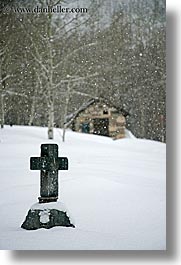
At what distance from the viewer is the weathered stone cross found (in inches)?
87.6

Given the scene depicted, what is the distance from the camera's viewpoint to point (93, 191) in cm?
242

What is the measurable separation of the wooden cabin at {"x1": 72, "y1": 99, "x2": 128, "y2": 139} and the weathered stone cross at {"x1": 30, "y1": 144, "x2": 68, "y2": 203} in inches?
14.0

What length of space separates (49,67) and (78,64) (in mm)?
176

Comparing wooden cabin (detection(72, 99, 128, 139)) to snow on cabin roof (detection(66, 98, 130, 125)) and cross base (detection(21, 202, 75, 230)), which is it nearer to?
snow on cabin roof (detection(66, 98, 130, 125))

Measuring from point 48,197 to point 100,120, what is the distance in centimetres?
60

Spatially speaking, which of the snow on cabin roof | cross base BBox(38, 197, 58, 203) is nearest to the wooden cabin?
the snow on cabin roof

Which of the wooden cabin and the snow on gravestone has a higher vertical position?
the wooden cabin

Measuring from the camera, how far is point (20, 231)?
2225 mm

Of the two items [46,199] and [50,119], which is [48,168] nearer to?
[46,199]

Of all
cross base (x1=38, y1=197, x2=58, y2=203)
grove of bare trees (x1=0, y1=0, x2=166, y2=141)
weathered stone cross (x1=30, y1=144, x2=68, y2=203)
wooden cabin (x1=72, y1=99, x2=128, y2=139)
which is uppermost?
grove of bare trees (x1=0, y1=0, x2=166, y2=141)

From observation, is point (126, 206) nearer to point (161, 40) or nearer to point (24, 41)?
point (161, 40)

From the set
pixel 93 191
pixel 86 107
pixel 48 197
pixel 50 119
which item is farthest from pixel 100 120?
pixel 48 197

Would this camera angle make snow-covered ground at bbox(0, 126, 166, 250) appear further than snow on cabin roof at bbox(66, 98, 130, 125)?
No

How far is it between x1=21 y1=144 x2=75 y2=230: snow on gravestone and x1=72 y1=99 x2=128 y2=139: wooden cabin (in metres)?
0.35
